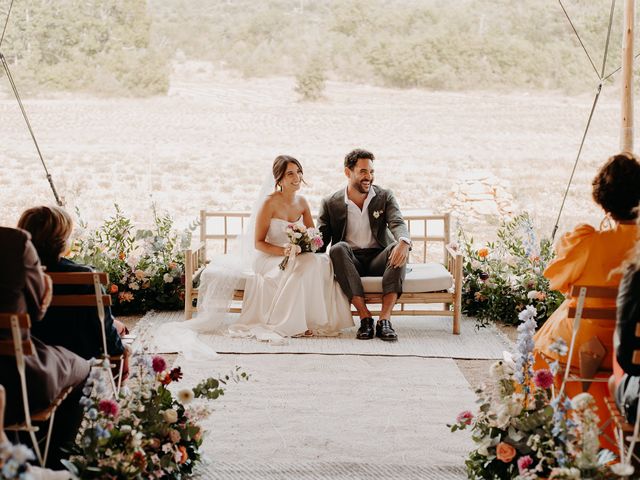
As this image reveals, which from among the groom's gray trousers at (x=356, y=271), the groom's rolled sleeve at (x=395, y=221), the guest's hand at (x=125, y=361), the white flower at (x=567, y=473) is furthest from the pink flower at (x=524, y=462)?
the groom's rolled sleeve at (x=395, y=221)

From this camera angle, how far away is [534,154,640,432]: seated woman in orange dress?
3.35 m

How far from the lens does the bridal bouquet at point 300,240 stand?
6.04 m

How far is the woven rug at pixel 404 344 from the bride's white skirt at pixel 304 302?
0.11 m

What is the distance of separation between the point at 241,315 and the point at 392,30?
507 cm

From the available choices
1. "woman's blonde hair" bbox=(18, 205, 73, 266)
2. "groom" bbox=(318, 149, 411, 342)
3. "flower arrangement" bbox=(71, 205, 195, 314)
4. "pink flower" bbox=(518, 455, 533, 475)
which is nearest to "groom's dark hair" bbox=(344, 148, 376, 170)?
"groom" bbox=(318, 149, 411, 342)

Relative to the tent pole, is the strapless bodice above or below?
below

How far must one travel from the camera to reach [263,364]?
209 inches

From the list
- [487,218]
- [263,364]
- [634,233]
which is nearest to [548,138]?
[487,218]

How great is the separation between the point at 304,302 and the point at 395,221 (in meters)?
0.86

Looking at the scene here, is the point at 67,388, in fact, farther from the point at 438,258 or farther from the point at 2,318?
the point at 438,258

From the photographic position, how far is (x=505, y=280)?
6457 millimetres

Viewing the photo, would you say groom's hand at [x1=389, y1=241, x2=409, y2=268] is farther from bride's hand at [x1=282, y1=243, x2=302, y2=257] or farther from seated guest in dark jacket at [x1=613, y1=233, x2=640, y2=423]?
seated guest in dark jacket at [x1=613, y1=233, x2=640, y2=423]

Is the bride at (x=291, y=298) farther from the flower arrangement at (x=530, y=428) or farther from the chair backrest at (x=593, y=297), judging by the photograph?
the chair backrest at (x=593, y=297)

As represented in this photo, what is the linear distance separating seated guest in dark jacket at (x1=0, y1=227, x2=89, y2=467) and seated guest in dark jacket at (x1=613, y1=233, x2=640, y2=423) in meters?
1.82
